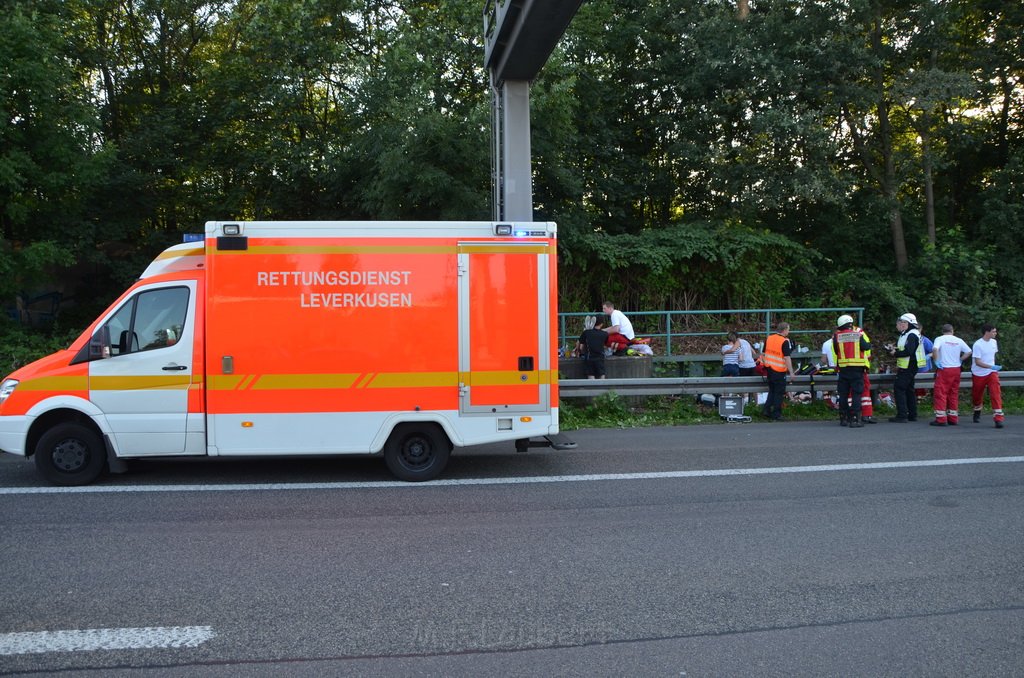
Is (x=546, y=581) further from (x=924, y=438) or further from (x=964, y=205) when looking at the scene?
(x=964, y=205)

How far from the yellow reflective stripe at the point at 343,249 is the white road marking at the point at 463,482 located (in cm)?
241

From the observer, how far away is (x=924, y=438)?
1146cm

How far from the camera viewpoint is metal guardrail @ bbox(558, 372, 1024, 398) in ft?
42.9

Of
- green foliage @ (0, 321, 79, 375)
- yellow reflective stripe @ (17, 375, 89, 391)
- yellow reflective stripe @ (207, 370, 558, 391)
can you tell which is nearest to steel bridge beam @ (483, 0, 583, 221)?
yellow reflective stripe @ (207, 370, 558, 391)

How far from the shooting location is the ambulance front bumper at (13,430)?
825cm

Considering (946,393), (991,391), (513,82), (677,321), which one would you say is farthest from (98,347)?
(677,321)

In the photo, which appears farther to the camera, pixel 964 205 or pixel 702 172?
pixel 964 205

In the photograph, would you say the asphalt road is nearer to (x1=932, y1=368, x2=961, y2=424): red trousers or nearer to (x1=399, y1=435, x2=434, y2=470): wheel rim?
(x1=399, y1=435, x2=434, y2=470): wheel rim

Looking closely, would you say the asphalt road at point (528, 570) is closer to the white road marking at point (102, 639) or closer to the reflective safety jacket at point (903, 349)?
the white road marking at point (102, 639)

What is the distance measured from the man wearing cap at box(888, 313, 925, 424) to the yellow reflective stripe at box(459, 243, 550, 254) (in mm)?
7673

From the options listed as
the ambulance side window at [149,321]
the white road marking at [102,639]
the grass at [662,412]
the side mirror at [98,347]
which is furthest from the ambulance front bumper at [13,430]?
the grass at [662,412]

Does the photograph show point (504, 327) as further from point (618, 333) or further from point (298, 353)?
point (618, 333)

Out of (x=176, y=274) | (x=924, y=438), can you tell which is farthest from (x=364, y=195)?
(x=924, y=438)

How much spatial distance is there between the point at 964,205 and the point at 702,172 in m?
8.82
